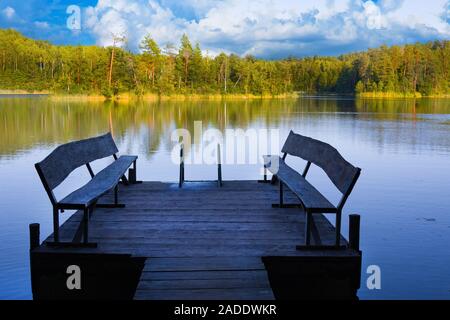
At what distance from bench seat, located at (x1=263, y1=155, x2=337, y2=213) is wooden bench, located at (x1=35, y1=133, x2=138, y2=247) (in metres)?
2.44

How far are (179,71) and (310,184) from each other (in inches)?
3136

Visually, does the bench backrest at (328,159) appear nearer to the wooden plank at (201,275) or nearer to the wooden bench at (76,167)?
the wooden plank at (201,275)

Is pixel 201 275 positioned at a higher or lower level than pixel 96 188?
lower

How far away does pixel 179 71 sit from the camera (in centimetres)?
8525

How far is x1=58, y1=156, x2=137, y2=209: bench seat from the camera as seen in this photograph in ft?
19.1

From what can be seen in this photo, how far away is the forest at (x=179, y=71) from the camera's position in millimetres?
76375

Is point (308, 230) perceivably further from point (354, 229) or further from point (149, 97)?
point (149, 97)

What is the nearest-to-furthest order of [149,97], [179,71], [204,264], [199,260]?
[204,264] → [199,260] → [149,97] → [179,71]

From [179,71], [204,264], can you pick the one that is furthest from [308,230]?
[179,71]

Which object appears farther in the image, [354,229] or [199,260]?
[354,229]

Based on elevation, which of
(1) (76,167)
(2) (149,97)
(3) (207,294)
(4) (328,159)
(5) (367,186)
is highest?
(2) (149,97)

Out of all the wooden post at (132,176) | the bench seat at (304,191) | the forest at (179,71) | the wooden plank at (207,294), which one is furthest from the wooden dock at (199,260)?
the forest at (179,71)

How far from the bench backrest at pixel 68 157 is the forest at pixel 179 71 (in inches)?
Answer: 2363

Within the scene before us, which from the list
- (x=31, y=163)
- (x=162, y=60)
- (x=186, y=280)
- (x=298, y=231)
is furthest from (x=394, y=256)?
(x=162, y=60)
